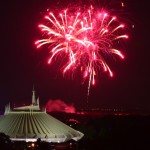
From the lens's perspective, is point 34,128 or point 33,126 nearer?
point 34,128

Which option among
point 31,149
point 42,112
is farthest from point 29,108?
point 31,149

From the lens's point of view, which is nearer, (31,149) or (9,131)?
(31,149)

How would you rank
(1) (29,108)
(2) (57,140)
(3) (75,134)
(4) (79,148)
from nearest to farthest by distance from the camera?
(4) (79,148) → (2) (57,140) → (3) (75,134) → (1) (29,108)

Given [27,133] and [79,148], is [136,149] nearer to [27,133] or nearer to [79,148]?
[79,148]

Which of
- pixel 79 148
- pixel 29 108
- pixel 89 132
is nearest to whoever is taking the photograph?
pixel 79 148

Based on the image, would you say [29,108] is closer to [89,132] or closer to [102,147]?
[89,132]

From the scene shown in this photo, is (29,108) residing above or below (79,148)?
above

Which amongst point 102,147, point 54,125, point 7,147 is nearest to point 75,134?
point 54,125
